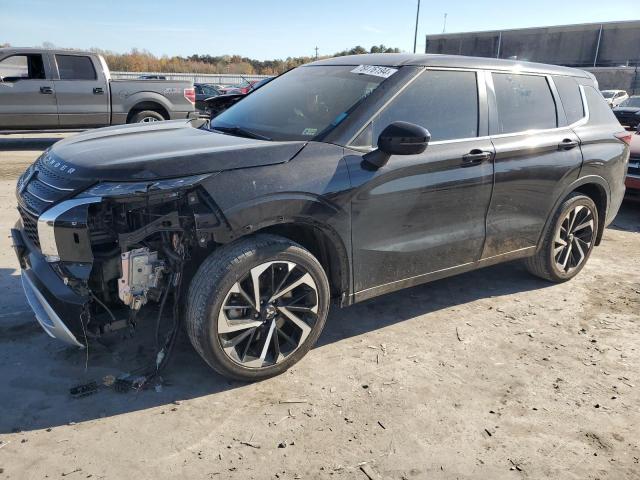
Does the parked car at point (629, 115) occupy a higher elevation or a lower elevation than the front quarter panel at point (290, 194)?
higher

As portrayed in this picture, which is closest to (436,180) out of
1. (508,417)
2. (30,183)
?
(508,417)

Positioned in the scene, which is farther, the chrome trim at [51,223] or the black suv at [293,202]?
the black suv at [293,202]

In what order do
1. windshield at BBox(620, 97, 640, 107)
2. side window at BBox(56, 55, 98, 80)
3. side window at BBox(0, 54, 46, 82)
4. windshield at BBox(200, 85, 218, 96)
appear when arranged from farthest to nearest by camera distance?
windshield at BBox(200, 85, 218, 96) < windshield at BBox(620, 97, 640, 107) < side window at BBox(56, 55, 98, 80) < side window at BBox(0, 54, 46, 82)

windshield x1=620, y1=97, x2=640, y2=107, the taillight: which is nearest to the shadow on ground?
the taillight

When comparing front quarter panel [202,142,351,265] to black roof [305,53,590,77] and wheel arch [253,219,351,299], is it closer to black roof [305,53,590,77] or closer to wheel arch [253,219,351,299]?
wheel arch [253,219,351,299]

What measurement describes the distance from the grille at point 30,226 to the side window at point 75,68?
8.89 m

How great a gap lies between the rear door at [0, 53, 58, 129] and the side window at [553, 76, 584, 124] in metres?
9.77

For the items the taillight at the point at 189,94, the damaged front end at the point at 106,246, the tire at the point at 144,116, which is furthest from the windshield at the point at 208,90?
the damaged front end at the point at 106,246

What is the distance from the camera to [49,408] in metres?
2.79

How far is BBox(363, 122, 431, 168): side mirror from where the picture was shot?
9.89 ft

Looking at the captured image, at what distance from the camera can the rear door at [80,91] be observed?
34.8 ft

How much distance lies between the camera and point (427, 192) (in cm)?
343

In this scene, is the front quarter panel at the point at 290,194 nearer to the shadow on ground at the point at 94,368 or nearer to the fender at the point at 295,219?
the fender at the point at 295,219

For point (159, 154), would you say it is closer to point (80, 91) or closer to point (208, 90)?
point (80, 91)
